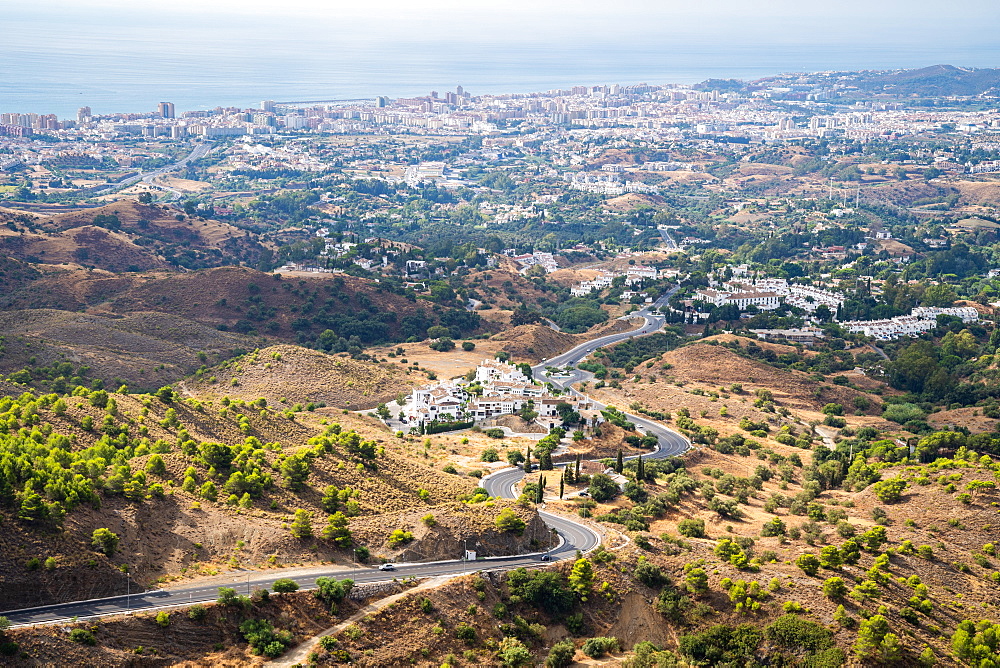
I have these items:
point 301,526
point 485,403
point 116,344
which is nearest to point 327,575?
point 301,526

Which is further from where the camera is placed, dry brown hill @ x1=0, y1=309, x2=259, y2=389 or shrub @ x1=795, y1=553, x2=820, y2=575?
dry brown hill @ x1=0, y1=309, x2=259, y2=389

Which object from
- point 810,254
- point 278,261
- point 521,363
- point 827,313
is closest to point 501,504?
point 521,363

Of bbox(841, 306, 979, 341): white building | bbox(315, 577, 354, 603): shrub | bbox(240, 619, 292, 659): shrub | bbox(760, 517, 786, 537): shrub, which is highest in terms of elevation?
bbox(315, 577, 354, 603): shrub

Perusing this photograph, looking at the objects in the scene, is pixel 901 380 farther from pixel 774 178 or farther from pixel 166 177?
pixel 166 177

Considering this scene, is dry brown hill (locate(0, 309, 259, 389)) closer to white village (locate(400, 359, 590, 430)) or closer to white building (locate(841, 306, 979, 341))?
white village (locate(400, 359, 590, 430))

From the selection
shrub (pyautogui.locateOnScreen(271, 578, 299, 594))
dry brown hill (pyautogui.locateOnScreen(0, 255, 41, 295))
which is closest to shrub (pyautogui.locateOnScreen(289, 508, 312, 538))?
shrub (pyautogui.locateOnScreen(271, 578, 299, 594))

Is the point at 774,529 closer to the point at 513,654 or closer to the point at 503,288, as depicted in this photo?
the point at 513,654

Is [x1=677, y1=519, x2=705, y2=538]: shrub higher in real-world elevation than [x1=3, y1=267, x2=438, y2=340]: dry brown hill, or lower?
higher

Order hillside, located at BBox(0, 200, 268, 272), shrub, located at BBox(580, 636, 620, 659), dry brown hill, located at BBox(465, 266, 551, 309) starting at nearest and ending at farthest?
shrub, located at BBox(580, 636, 620, 659)
hillside, located at BBox(0, 200, 268, 272)
dry brown hill, located at BBox(465, 266, 551, 309)
